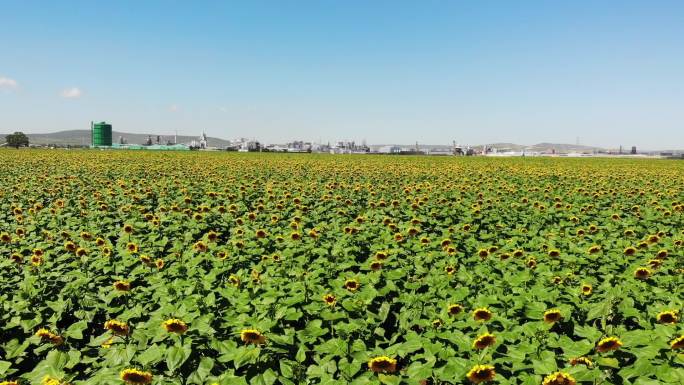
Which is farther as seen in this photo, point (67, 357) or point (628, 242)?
point (628, 242)

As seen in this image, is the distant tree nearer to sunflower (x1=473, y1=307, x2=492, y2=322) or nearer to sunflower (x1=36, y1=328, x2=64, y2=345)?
sunflower (x1=36, y1=328, x2=64, y2=345)

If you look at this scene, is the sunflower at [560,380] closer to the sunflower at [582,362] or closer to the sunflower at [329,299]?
the sunflower at [582,362]

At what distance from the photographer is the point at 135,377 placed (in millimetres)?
2455

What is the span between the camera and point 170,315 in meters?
3.49

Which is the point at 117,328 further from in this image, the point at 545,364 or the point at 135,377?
the point at 545,364

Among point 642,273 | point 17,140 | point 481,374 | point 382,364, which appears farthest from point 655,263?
point 17,140

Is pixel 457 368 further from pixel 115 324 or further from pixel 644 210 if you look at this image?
pixel 644 210

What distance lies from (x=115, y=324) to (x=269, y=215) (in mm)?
5323

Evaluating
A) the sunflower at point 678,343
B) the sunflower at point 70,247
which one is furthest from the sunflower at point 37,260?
the sunflower at point 678,343

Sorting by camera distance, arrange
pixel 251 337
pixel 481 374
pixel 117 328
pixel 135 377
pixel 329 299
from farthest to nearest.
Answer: pixel 329 299
pixel 117 328
pixel 251 337
pixel 481 374
pixel 135 377

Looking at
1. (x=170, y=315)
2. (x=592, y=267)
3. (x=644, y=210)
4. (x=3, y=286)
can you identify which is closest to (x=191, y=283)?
(x=170, y=315)

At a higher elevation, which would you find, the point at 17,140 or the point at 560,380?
the point at 17,140

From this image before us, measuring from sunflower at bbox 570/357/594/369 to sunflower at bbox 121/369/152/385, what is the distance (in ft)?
8.13

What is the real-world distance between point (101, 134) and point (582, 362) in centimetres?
13185
